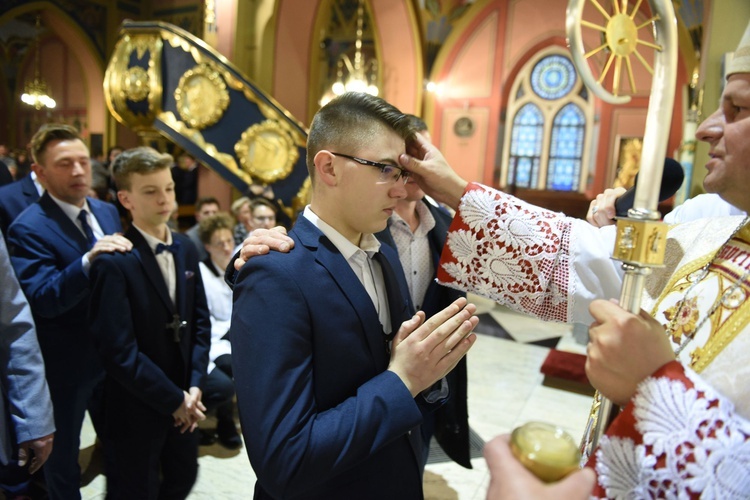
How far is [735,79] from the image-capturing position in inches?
35.3

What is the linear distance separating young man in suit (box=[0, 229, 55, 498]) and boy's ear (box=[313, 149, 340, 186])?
109 centimetres

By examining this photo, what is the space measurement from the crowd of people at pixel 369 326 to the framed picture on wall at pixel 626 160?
29.4ft

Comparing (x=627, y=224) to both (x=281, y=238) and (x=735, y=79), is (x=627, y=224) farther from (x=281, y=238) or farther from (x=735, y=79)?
(x=281, y=238)

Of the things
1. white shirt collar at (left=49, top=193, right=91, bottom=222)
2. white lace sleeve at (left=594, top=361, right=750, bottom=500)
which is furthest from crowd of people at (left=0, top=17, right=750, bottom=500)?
white shirt collar at (left=49, top=193, right=91, bottom=222)

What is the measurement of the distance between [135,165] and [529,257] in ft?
5.96

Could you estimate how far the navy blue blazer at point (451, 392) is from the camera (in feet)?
7.71

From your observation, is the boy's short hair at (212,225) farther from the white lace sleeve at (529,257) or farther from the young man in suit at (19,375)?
the white lace sleeve at (529,257)

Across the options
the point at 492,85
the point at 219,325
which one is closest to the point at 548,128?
the point at 492,85

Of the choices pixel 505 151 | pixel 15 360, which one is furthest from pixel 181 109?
pixel 505 151

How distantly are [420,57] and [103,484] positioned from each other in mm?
7694

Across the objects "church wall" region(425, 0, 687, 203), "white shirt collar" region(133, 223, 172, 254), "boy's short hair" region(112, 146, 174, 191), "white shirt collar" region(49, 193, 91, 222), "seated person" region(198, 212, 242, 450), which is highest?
"church wall" region(425, 0, 687, 203)

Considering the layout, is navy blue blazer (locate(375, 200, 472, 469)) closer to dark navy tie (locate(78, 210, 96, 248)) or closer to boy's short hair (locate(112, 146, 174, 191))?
boy's short hair (locate(112, 146, 174, 191))

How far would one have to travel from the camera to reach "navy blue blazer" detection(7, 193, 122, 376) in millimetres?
2219

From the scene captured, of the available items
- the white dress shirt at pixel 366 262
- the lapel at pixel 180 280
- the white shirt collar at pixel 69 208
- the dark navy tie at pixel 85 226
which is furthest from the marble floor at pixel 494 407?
the white dress shirt at pixel 366 262
